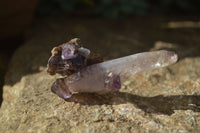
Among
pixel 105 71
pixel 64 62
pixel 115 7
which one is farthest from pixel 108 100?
pixel 115 7

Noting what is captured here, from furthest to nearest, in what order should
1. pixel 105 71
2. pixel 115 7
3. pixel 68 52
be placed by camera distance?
pixel 115 7, pixel 105 71, pixel 68 52

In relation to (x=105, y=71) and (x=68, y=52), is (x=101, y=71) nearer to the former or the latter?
(x=105, y=71)

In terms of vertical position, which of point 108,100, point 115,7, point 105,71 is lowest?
point 108,100

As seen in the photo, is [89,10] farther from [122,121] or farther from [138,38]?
[122,121]

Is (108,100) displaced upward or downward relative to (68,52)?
downward

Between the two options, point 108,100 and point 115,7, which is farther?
point 115,7

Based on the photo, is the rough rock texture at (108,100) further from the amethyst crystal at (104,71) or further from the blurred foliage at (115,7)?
the blurred foliage at (115,7)
